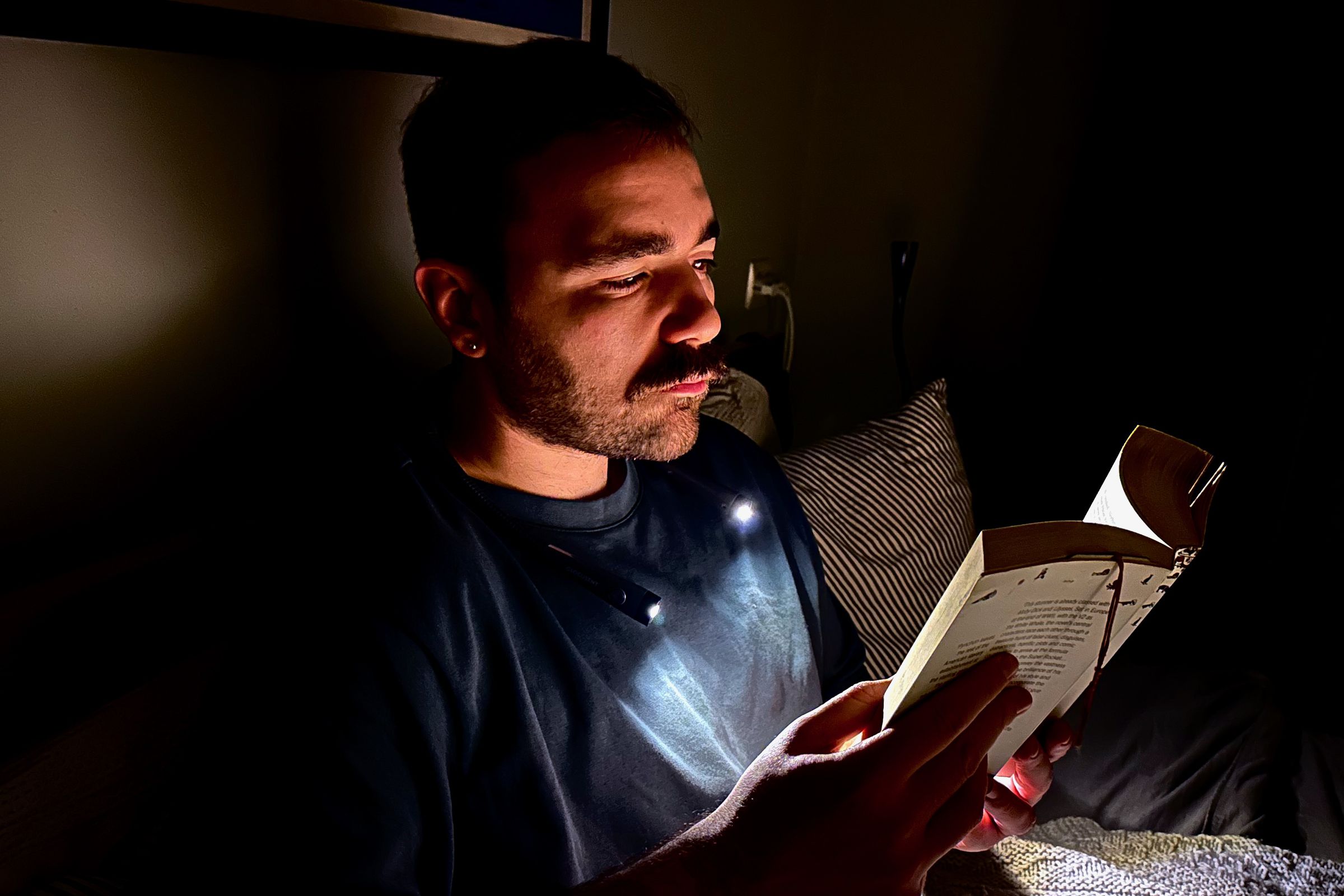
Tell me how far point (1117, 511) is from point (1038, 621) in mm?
116

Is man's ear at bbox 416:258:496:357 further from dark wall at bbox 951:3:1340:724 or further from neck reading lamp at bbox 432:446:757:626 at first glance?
dark wall at bbox 951:3:1340:724

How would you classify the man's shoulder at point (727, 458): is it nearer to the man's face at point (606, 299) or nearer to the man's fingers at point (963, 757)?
the man's face at point (606, 299)

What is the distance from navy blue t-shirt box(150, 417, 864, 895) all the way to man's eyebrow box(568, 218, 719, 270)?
0.80 feet

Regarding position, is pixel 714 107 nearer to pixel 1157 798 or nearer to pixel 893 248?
pixel 893 248

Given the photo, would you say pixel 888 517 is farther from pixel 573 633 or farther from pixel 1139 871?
pixel 573 633

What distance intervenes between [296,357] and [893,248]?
1421 mm

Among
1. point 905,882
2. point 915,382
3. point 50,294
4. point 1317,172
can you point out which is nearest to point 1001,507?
point 915,382

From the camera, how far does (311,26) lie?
2.79 feet

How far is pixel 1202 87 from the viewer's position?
160 centimetres

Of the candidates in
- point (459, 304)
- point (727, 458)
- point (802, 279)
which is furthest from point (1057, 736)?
point (802, 279)

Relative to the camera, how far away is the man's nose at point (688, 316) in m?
0.81

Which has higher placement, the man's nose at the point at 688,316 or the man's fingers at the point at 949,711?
the man's nose at the point at 688,316

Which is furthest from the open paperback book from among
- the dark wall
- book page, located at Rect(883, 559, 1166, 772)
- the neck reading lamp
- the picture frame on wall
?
the dark wall

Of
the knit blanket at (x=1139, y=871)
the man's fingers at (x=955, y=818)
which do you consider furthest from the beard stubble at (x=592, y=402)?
the knit blanket at (x=1139, y=871)
